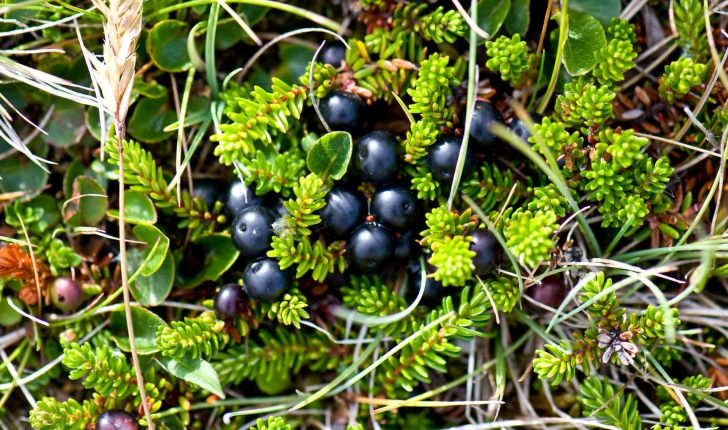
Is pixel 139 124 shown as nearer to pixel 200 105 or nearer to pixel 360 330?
pixel 200 105

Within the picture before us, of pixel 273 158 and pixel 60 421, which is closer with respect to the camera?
pixel 60 421

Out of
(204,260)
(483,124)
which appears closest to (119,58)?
(204,260)

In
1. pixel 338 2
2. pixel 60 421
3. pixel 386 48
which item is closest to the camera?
pixel 60 421

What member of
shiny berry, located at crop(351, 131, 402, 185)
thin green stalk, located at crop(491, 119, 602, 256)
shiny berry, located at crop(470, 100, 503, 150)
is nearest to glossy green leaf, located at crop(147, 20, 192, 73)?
shiny berry, located at crop(351, 131, 402, 185)

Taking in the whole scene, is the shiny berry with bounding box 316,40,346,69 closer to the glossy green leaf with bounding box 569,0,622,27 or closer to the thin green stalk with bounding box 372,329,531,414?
the glossy green leaf with bounding box 569,0,622,27

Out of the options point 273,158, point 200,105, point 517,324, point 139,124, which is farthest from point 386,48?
point 517,324

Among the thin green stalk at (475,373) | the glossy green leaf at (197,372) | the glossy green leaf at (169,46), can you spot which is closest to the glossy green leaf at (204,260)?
the glossy green leaf at (197,372)
